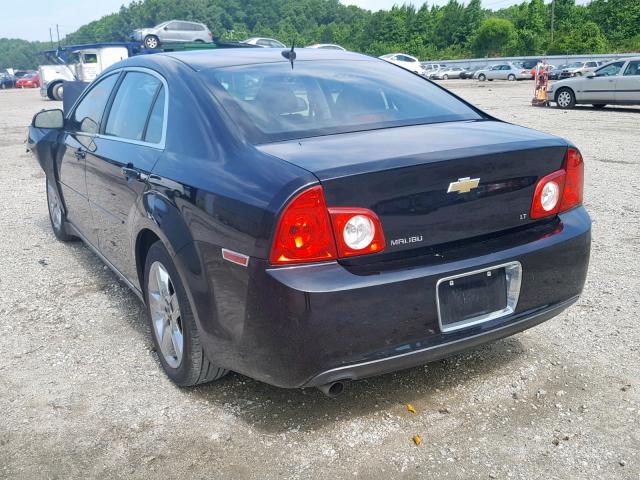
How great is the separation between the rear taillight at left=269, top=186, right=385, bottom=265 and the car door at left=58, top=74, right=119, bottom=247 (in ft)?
7.70

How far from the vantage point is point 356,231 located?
243 cm

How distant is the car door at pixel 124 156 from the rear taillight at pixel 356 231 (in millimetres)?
1251

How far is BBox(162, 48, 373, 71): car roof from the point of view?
3.47 metres

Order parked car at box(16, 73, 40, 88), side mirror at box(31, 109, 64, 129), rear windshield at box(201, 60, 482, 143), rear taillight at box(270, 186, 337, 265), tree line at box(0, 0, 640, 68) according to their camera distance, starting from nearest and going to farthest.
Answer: rear taillight at box(270, 186, 337, 265)
rear windshield at box(201, 60, 482, 143)
side mirror at box(31, 109, 64, 129)
parked car at box(16, 73, 40, 88)
tree line at box(0, 0, 640, 68)

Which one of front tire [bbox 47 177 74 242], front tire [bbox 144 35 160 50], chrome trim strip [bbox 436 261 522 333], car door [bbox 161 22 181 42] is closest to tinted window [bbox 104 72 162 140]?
front tire [bbox 47 177 74 242]

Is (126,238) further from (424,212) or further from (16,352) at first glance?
(424,212)

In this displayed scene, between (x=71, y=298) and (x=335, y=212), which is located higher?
(x=335, y=212)

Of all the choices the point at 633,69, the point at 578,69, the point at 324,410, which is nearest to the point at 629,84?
the point at 633,69

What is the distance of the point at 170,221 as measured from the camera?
2951 millimetres

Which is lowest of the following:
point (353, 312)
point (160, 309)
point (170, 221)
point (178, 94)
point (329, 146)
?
point (160, 309)

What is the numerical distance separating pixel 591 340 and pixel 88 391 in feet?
8.96

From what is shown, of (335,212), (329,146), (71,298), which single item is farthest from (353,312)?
(71,298)

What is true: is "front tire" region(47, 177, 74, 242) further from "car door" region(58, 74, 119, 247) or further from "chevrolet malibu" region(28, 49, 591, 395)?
"chevrolet malibu" region(28, 49, 591, 395)

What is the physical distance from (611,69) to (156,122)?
18.3m
